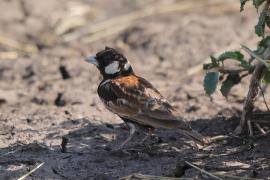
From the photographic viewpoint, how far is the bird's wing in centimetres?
593

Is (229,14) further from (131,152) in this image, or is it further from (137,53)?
(131,152)

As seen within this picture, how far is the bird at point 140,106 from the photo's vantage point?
5914 mm

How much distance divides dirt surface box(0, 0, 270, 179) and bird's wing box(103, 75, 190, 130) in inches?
12.2

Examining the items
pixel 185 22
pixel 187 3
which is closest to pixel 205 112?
pixel 185 22

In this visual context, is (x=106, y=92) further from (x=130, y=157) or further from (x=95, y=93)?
(x=95, y=93)

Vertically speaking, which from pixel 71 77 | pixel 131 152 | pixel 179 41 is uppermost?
pixel 179 41

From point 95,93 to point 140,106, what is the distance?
1.90 meters

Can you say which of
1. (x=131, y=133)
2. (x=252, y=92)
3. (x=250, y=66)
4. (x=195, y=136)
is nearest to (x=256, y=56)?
(x=250, y=66)

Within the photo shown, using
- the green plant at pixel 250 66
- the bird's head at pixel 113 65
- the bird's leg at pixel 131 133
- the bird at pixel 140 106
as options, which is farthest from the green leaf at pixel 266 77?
the bird's head at pixel 113 65

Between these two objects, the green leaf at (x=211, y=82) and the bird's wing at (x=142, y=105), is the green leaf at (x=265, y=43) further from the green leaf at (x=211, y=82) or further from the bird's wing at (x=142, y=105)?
the bird's wing at (x=142, y=105)

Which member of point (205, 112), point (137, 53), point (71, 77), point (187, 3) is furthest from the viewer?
point (187, 3)

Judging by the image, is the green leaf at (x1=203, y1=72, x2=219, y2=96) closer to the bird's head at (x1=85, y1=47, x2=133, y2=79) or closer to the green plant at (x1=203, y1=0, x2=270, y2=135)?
the green plant at (x1=203, y1=0, x2=270, y2=135)

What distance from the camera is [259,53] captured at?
577 centimetres

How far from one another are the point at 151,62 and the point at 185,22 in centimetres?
131
